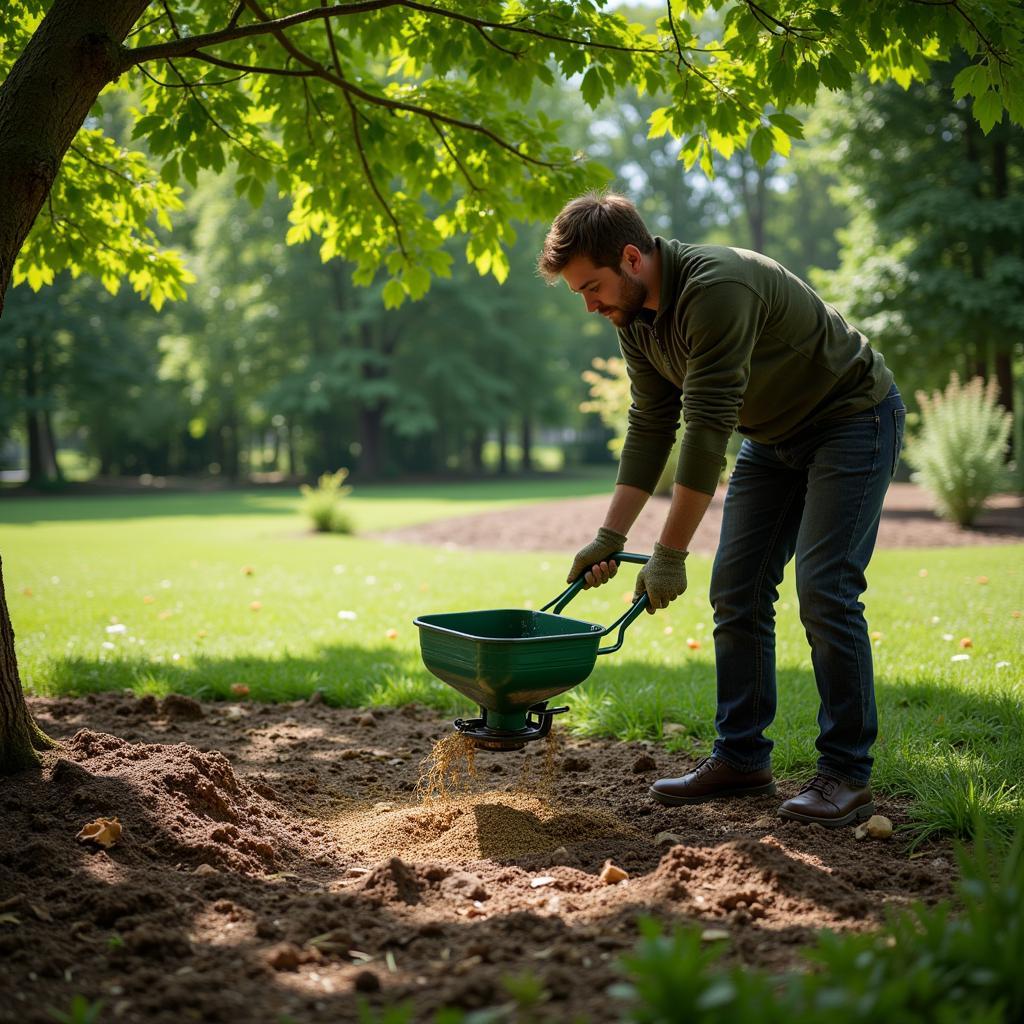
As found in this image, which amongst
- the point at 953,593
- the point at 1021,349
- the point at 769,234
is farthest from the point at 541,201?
the point at 769,234

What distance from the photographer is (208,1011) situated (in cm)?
191

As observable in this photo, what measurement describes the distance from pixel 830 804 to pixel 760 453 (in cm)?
124

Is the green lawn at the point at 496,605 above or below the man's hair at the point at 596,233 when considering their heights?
below

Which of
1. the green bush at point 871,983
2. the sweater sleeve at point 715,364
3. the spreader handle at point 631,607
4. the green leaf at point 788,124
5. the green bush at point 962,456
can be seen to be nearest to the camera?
the green bush at point 871,983

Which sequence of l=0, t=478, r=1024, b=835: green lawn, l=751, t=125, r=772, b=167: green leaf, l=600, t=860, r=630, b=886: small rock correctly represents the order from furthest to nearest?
1. l=751, t=125, r=772, b=167: green leaf
2. l=0, t=478, r=1024, b=835: green lawn
3. l=600, t=860, r=630, b=886: small rock

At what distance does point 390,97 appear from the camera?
504 centimetres

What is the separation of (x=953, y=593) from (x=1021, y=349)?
43.7 feet

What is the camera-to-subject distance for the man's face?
10.3 feet

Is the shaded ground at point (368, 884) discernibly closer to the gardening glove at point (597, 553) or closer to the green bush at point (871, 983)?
the green bush at point (871, 983)

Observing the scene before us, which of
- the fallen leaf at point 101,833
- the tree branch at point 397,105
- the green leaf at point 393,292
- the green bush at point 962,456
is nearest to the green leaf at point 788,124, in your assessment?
the tree branch at point 397,105

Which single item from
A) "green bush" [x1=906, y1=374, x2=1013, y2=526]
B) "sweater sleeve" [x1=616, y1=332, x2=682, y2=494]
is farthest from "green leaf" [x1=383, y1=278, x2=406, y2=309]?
"green bush" [x1=906, y1=374, x2=1013, y2=526]

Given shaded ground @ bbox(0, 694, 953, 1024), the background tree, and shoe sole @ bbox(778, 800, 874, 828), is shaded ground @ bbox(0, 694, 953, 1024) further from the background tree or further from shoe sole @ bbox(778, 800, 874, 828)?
the background tree

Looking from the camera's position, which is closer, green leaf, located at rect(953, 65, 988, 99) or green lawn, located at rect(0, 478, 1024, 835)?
green leaf, located at rect(953, 65, 988, 99)

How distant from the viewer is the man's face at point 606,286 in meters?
3.13
